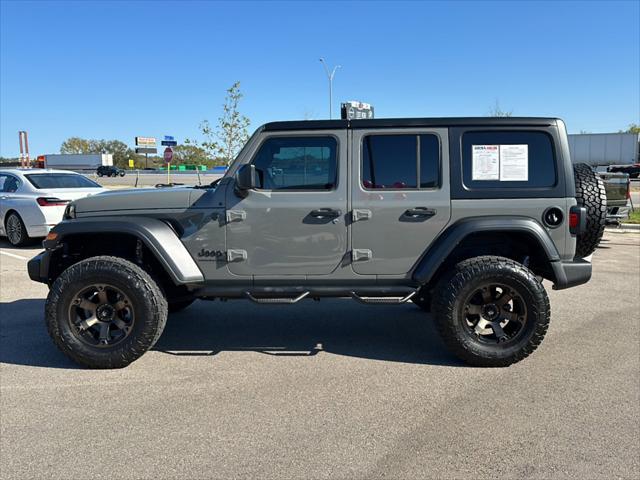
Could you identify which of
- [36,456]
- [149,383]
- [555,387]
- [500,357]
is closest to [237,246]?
[149,383]

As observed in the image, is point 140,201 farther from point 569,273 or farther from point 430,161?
point 569,273

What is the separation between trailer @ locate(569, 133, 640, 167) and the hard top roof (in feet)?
172

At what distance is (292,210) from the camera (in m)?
4.36

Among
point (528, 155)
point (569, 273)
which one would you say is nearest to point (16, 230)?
point (528, 155)

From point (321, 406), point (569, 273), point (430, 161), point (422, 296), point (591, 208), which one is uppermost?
point (430, 161)

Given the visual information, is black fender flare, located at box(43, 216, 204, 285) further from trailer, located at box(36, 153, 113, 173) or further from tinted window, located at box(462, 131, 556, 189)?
trailer, located at box(36, 153, 113, 173)

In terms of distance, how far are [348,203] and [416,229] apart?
0.59 metres

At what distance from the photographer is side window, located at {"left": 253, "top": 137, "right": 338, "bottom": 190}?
4441mm

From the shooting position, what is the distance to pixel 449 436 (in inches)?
128

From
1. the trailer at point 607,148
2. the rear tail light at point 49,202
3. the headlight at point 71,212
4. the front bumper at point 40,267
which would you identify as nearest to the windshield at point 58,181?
the rear tail light at point 49,202

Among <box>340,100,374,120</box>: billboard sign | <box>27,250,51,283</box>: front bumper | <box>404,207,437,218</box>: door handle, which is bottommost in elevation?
<box>27,250,51,283</box>: front bumper

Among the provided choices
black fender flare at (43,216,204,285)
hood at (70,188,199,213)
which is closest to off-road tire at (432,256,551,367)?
black fender flare at (43,216,204,285)

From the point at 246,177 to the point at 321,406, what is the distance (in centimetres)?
181

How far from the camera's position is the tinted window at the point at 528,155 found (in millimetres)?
4371
